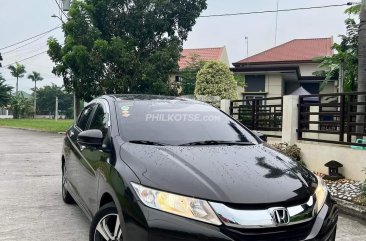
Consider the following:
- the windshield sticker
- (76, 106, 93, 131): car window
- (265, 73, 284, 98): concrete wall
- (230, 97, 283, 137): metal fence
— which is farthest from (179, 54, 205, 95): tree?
the windshield sticker

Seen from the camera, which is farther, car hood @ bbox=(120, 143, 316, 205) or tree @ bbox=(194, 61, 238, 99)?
tree @ bbox=(194, 61, 238, 99)

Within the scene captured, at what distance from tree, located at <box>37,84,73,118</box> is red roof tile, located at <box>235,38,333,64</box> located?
6761 centimetres

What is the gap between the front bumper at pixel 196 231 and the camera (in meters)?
2.51

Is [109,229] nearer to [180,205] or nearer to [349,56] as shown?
[180,205]

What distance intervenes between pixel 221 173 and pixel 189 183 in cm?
30

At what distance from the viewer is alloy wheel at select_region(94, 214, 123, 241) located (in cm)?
310

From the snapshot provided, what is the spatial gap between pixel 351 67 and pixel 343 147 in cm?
840

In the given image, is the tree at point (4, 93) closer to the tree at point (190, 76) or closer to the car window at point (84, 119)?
the tree at point (190, 76)

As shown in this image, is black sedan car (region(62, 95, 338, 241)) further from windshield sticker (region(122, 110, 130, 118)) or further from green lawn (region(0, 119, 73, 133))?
green lawn (region(0, 119, 73, 133))

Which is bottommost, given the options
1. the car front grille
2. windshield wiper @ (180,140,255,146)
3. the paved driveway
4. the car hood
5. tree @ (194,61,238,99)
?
the paved driveway

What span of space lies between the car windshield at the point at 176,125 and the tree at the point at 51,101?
91.0m

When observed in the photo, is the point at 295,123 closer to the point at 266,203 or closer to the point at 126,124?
the point at 126,124

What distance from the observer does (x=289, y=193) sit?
112 inches

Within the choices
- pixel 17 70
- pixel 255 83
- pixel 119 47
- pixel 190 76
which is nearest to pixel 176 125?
pixel 119 47
